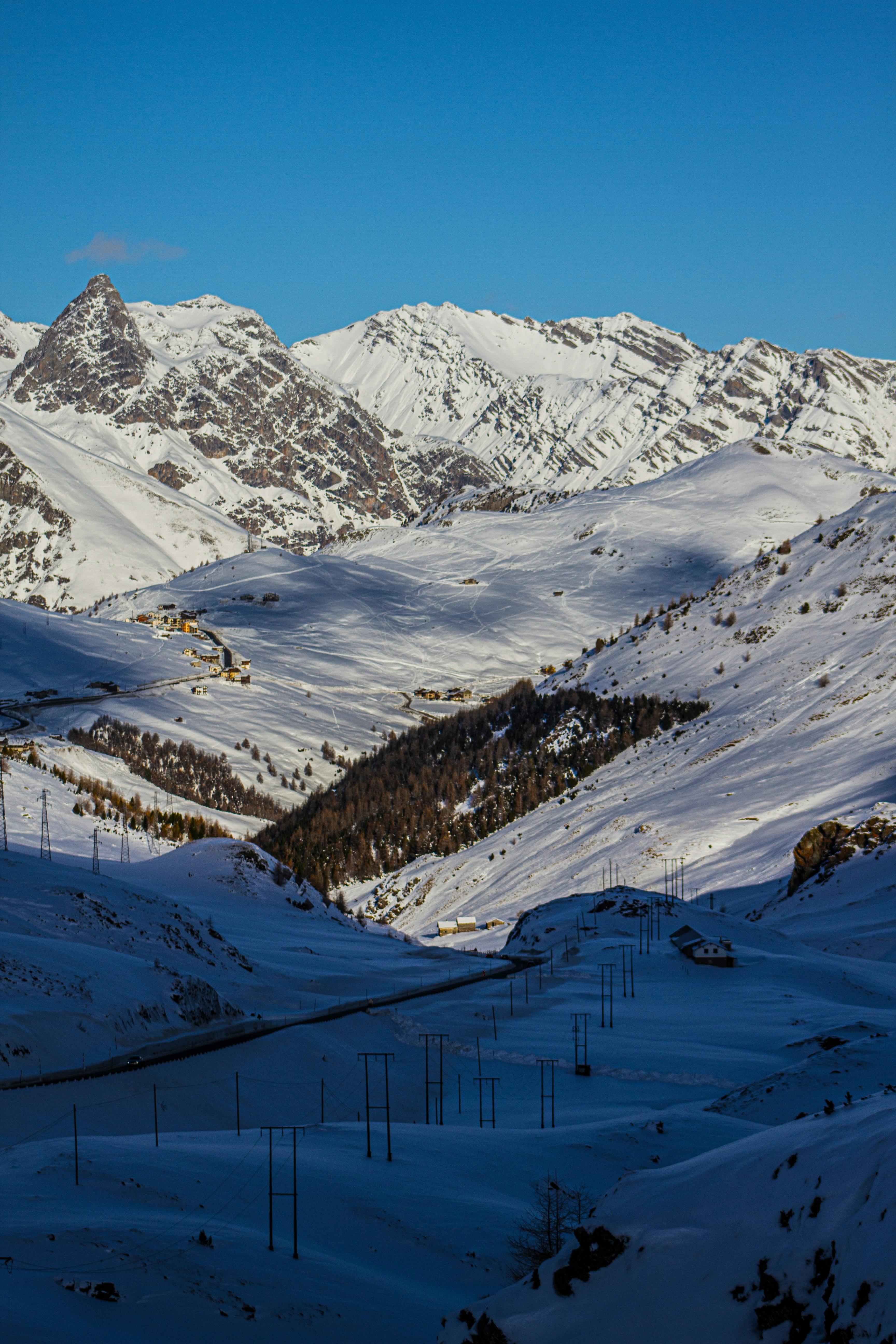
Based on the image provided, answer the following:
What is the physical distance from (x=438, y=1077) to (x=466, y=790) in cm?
12098

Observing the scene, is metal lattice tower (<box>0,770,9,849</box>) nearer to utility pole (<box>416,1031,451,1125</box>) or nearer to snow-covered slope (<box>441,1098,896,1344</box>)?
utility pole (<box>416,1031,451,1125</box>)

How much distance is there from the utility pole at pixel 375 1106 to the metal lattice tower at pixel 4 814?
48155 millimetres

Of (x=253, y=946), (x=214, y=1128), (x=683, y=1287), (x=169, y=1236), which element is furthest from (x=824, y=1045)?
(x=253, y=946)

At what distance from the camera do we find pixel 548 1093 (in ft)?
172

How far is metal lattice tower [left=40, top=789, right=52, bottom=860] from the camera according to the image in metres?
101

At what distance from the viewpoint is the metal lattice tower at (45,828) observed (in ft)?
331

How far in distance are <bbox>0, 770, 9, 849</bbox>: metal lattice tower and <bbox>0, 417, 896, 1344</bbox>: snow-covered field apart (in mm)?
1793

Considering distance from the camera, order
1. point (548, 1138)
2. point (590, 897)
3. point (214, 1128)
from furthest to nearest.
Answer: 1. point (590, 897)
2. point (214, 1128)
3. point (548, 1138)

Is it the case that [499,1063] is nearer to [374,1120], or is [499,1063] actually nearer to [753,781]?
[374,1120]

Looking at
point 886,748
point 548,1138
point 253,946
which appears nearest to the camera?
point 548,1138

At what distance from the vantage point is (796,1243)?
15.8m

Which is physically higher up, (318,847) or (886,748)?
(886,748)

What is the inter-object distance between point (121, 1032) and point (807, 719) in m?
96.7

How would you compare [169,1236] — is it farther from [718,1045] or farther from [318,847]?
[318,847]
